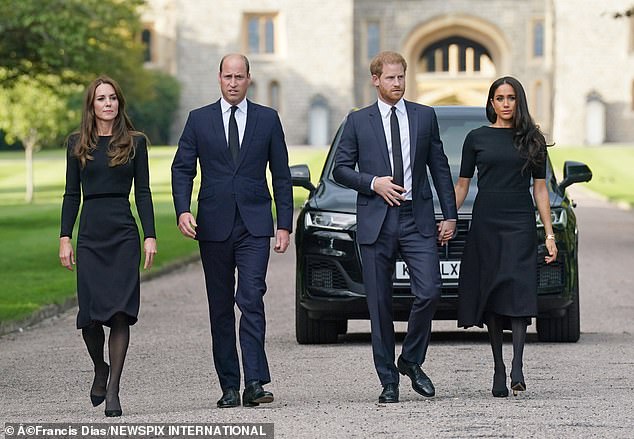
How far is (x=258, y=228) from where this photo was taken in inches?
325

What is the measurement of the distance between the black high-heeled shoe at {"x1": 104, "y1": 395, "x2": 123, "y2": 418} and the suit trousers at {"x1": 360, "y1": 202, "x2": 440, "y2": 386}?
140 centimetres

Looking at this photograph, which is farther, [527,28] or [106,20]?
[527,28]

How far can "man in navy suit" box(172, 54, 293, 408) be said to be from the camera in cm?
821

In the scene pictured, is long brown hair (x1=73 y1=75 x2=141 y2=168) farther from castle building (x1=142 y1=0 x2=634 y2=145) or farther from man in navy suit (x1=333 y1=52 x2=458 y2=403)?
castle building (x1=142 y1=0 x2=634 y2=145)

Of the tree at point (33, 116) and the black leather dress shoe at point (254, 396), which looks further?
→ the tree at point (33, 116)

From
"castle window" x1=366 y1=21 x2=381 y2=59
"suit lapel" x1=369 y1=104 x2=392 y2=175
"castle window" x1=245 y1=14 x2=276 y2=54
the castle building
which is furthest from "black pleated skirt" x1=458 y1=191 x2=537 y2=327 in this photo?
"castle window" x1=366 y1=21 x2=381 y2=59

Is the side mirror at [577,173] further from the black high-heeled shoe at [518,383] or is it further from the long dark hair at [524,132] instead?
the black high-heeled shoe at [518,383]

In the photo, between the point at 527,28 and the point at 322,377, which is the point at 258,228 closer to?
the point at 322,377

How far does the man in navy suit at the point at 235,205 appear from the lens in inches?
323

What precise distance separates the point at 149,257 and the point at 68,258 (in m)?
0.42

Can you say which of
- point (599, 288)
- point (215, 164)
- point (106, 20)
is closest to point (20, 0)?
point (106, 20)

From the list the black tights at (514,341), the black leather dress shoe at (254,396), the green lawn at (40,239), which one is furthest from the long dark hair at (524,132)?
the green lawn at (40,239)

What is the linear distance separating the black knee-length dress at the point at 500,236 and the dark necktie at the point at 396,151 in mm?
560

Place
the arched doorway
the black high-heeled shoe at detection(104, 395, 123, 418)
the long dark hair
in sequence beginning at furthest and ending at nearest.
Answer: the arched doorway, the long dark hair, the black high-heeled shoe at detection(104, 395, 123, 418)
